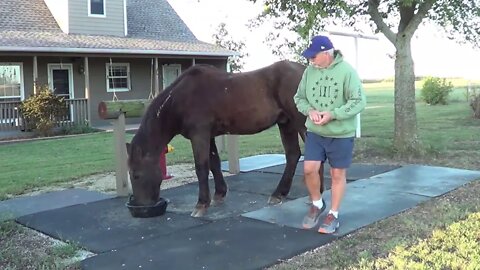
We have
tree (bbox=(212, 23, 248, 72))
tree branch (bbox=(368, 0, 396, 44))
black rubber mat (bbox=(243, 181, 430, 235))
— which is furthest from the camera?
tree (bbox=(212, 23, 248, 72))

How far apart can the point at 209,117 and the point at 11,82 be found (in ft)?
47.7

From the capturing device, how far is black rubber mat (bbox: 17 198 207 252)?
4945 mm

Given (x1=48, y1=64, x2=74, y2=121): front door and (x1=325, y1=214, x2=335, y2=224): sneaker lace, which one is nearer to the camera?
(x1=325, y1=214, x2=335, y2=224): sneaker lace

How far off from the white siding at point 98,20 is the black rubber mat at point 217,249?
16633mm

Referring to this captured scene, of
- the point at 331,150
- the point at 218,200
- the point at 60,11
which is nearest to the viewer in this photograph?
the point at 331,150

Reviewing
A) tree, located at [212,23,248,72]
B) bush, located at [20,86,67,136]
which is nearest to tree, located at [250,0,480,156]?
bush, located at [20,86,67,136]

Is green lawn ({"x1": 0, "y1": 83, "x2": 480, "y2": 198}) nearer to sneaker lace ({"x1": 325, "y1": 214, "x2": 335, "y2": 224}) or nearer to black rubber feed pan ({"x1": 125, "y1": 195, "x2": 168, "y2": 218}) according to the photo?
black rubber feed pan ({"x1": 125, "y1": 195, "x2": 168, "y2": 218})

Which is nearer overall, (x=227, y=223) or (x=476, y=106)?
(x=227, y=223)

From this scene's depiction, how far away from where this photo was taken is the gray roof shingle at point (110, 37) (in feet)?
57.9

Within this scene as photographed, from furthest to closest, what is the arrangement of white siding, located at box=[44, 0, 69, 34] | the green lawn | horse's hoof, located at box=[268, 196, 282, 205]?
1. white siding, located at box=[44, 0, 69, 34]
2. the green lawn
3. horse's hoof, located at box=[268, 196, 282, 205]

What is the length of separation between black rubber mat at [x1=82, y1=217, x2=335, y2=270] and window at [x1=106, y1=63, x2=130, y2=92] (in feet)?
53.6

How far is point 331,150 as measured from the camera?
190 inches

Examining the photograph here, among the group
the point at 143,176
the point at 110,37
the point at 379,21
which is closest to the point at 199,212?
the point at 143,176

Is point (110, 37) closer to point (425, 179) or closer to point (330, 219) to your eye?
point (425, 179)
